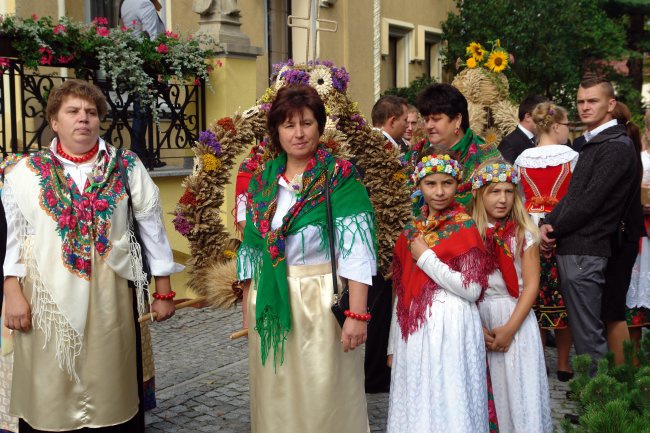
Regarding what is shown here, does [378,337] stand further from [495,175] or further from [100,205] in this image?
[100,205]

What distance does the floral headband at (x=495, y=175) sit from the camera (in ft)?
14.0

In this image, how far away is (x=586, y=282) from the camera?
5152 millimetres

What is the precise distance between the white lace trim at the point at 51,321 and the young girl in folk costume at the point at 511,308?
205 centimetres

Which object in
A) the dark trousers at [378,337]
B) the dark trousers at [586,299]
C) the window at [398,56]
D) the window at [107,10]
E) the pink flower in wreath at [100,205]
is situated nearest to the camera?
the pink flower in wreath at [100,205]

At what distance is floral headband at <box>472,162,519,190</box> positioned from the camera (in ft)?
14.0

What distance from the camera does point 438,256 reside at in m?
3.84

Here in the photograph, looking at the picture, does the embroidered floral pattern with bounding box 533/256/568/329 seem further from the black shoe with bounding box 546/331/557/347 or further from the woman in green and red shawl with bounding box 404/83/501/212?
the woman in green and red shawl with bounding box 404/83/501/212

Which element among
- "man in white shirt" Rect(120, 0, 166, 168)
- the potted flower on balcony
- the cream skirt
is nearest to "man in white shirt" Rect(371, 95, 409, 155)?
the cream skirt

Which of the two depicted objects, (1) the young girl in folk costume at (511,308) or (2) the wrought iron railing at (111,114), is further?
(2) the wrought iron railing at (111,114)

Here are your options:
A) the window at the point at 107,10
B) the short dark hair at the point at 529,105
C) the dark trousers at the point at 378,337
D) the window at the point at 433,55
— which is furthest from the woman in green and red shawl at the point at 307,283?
the window at the point at 433,55

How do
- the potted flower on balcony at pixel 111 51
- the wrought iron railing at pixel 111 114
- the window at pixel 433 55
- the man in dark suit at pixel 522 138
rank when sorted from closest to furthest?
the man in dark suit at pixel 522 138
the potted flower on balcony at pixel 111 51
the wrought iron railing at pixel 111 114
the window at pixel 433 55

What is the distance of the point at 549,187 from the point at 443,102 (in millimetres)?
1660

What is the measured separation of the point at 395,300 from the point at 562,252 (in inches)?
65.6

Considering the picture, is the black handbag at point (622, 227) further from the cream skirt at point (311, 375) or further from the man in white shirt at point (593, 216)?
the cream skirt at point (311, 375)
